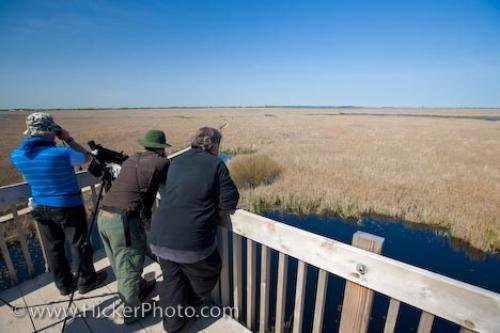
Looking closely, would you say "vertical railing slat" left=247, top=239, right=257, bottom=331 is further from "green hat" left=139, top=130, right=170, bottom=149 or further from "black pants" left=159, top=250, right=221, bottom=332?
"green hat" left=139, top=130, right=170, bottom=149

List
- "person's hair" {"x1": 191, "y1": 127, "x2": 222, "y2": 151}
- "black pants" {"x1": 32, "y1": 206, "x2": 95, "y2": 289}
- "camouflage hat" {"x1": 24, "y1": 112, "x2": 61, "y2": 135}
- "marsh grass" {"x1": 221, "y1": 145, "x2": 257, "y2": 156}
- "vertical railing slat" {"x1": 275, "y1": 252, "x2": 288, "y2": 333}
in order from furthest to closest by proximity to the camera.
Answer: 1. "marsh grass" {"x1": 221, "y1": 145, "x2": 257, "y2": 156}
2. "black pants" {"x1": 32, "y1": 206, "x2": 95, "y2": 289}
3. "camouflage hat" {"x1": 24, "y1": 112, "x2": 61, "y2": 135}
4. "person's hair" {"x1": 191, "y1": 127, "x2": 222, "y2": 151}
5. "vertical railing slat" {"x1": 275, "y1": 252, "x2": 288, "y2": 333}

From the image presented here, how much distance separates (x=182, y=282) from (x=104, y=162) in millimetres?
1456

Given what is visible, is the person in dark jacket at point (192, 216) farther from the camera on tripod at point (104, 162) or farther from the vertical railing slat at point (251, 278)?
Answer: the camera on tripod at point (104, 162)

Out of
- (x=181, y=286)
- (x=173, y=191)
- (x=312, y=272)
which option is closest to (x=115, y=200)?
(x=173, y=191)

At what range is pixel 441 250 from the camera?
21.6 ft

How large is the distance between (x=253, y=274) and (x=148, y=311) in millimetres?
1240

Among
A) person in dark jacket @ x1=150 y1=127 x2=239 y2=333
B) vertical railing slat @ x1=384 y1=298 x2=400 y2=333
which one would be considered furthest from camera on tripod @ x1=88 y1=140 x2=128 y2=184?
vertical railing slat @ x1=384 y1=298 x2=400 y2=333

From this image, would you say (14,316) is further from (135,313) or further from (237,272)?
(237,272)

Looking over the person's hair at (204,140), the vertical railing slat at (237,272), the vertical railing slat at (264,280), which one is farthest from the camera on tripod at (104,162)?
the vertical railing slat at (264,280)

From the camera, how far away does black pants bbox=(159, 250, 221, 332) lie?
2.24m

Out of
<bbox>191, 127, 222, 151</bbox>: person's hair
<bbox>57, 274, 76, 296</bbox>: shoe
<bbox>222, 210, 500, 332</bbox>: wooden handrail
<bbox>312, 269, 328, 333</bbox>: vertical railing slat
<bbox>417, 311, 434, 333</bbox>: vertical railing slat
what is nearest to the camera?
<bbox>222, 210, 500, 332</bbox>: wooden handrail

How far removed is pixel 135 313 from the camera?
2586 mm

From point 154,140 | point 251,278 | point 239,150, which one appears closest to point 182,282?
point 251,278

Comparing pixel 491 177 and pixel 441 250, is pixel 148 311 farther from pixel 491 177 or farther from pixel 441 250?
pixel 491 177
